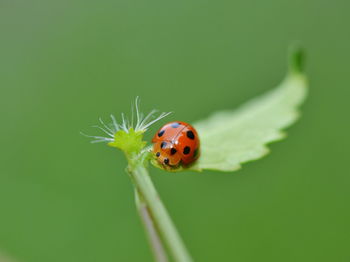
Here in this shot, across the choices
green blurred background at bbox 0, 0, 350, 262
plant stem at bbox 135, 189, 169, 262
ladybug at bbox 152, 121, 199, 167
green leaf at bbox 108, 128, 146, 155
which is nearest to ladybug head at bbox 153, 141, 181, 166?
ladybug at bbox 152, 121, 199, 167

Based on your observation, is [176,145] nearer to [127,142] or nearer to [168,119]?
[127,142]

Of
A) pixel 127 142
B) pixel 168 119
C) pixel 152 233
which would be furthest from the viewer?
pixel 168 119

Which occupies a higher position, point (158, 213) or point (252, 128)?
point (252, 128)

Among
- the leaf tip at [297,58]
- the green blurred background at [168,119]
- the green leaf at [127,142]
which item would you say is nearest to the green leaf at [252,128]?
the leaf tip at [297,58]

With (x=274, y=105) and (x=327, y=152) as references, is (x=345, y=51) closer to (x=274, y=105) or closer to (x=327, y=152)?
(x=327, y=152)

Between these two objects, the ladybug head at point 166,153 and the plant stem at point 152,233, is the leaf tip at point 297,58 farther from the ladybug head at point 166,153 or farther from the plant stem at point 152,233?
the plant stem at point 152,233

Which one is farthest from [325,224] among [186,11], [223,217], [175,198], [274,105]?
[186,11]

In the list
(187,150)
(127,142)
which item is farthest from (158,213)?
(187,150)
